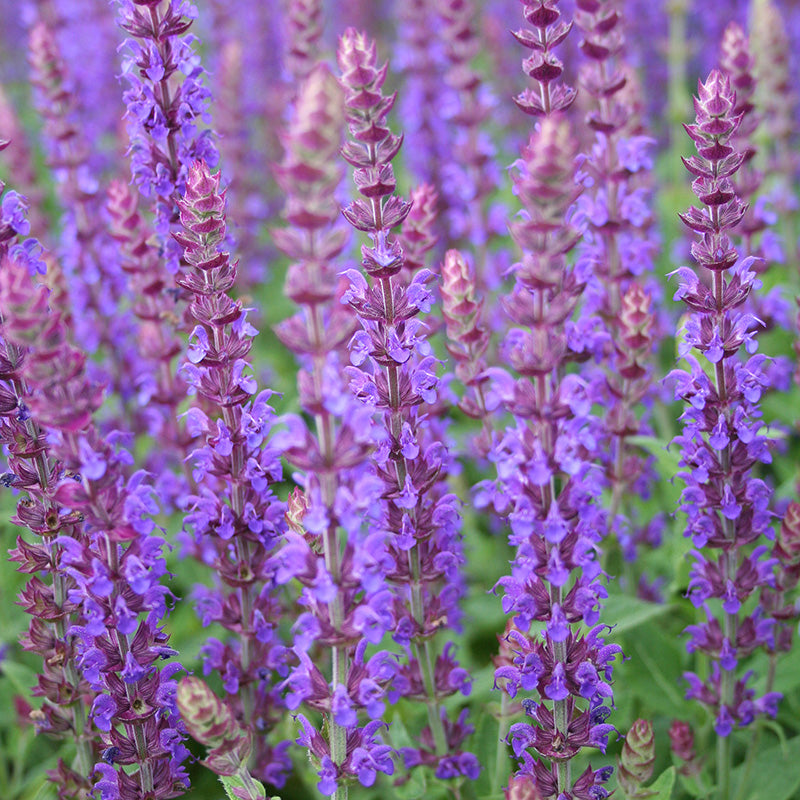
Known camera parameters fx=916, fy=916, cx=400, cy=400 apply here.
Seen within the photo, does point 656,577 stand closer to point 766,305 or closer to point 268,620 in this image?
point 766,305

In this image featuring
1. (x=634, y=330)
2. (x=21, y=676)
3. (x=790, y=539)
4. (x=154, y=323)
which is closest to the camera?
(x=790, y=539)

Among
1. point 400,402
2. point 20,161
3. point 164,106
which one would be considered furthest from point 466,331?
point 20,161

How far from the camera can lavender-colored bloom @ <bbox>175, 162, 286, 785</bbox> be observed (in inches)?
130

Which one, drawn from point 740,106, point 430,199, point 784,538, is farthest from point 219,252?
point 740,106

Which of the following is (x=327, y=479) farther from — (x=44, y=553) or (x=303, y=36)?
(x=303, y=36)

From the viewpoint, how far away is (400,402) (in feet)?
11.1

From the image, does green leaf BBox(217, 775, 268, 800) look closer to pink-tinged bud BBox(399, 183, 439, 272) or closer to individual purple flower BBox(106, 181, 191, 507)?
individual purple flower BBox(106, 181, 191, 507)

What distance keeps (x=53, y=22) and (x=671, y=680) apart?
679 centimetres

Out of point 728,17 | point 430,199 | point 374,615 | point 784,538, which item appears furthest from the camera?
point 728,17

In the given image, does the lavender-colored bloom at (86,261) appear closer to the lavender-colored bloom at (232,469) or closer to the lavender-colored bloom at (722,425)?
the lavender-colored bloom at (232,469)

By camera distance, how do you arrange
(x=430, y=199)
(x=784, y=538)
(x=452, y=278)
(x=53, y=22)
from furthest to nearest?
(x=53, y=22), (x=430, y=199), (x=784, y=538), (x=452, y=278)

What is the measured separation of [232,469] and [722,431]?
1.89m

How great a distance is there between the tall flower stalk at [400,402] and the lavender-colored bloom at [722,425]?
3.33 feet

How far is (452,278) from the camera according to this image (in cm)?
353
